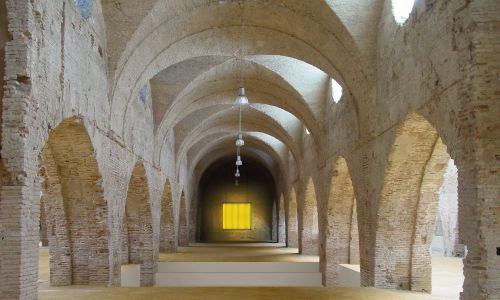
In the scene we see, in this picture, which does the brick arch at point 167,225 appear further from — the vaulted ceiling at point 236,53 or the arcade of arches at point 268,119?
the vaulted ceiling at point 236,53

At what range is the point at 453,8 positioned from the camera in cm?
763

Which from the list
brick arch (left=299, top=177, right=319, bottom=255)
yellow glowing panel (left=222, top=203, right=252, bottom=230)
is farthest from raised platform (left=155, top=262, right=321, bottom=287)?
yellow glowing panel (left=222, top=203, right=252, bottom=230)

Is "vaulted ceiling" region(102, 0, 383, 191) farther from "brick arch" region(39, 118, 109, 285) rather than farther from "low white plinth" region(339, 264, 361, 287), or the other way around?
"low white plinth" region(339, 264, 361, 287)

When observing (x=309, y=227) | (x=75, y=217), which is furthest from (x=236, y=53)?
(x=309, y=227)

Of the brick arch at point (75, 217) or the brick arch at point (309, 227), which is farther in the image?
the brick arch at point (309, 227)

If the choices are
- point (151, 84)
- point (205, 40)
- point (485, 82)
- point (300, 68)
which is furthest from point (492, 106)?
point (151, 84)

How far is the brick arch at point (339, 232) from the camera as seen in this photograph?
59.0 ft

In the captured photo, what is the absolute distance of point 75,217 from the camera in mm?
11664

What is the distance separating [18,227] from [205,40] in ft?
26.7

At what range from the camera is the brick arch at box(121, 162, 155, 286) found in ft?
57.6

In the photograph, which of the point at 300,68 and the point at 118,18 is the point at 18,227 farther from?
the point at 300,68

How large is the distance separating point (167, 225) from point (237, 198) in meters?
15.8

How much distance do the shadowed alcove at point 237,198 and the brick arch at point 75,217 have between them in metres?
26.6

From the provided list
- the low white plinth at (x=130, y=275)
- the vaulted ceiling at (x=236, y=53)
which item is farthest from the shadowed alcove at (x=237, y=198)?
the low white plinth at (x=130, y=275)
